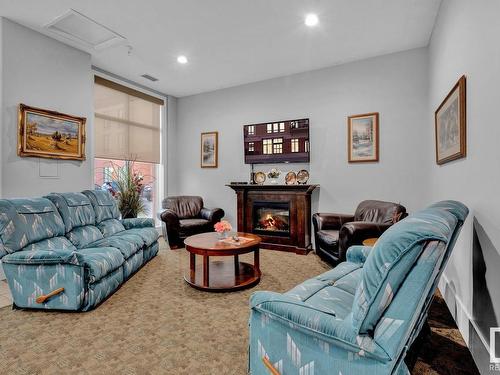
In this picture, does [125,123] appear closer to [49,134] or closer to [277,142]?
[49,134]

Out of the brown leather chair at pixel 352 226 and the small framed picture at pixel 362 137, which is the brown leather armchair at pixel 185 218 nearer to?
the brown leather chair at pixel 352 226

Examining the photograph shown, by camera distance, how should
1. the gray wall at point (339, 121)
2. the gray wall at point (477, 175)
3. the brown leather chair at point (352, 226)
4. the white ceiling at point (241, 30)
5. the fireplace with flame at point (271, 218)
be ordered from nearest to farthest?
the gray wall at point (477, 175) < the white ceiling at point (241, 30) < the brown leather chair at point (352, 226) < the gray wall at point (339, 121) < the fireplace with flame at point (271, 218)

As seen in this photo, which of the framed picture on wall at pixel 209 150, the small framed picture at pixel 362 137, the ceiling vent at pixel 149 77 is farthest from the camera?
the framed picture on wall at pixel 209 150

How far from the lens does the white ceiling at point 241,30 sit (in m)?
Result: 3.09

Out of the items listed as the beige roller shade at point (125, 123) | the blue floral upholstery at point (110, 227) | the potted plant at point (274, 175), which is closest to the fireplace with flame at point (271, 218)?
the potted plant at point (274, 175)

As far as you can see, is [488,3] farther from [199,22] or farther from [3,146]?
[3,146]

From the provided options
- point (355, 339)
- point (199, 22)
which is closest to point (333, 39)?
point (199, 22)

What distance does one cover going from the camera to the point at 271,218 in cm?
513

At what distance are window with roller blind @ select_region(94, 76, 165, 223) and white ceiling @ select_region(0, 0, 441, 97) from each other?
20.3 inches

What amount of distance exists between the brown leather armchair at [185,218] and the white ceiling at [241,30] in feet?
8.01

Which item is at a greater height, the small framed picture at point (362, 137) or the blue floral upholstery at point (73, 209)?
the small framed picture at point (362, 137)

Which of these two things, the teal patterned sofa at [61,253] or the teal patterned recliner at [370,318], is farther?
the teal patterned sofa at [61,253]

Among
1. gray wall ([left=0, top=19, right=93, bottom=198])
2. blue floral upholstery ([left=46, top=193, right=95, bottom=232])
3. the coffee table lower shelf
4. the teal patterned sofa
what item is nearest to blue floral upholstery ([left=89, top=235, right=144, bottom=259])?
the teal patterned sofa

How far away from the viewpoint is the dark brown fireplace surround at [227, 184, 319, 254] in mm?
4637
